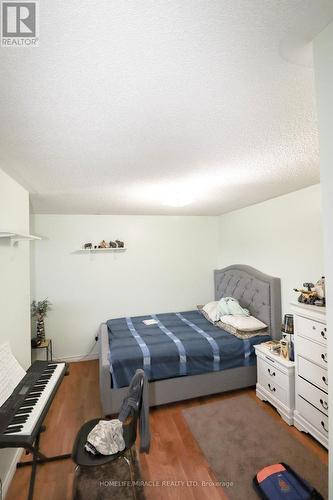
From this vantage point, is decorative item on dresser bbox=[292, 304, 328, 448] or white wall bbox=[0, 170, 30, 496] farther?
decorative item on dresser bbox=[292, 304, 328, 448]

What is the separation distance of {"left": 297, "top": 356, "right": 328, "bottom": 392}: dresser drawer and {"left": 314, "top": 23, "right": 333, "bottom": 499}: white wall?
64.8 inches

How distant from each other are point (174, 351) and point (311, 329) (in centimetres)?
145

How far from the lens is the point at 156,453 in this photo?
6.84 feet

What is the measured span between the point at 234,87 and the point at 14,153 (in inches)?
57.5

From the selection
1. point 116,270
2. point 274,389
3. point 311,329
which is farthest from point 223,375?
point 116,270

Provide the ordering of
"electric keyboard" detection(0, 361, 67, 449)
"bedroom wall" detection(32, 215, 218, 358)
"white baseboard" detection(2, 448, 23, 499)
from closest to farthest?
"electric keyboard" detection(0, 361, 67, 449) → "white baseboard" detection(2, 448, 23, 499) → "bedroom wall" detection(32, 215, 218, 358)

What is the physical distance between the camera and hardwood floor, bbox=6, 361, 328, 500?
1749mm

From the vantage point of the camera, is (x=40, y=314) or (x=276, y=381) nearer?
(x=276, y=381)

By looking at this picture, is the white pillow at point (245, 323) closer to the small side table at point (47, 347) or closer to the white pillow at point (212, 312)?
the white pillow at point (212, 312)

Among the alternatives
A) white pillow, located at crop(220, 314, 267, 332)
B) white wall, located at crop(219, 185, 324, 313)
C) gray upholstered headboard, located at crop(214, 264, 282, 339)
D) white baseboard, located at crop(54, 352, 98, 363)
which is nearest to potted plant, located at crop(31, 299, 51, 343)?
white baseboard, located at crop(54, 352, 98, 363)

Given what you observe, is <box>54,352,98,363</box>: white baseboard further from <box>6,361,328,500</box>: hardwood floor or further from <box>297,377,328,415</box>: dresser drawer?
<box>297,377,328,415</box>: dresser drawer

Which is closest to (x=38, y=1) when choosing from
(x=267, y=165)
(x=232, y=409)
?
(x=267, y=165)

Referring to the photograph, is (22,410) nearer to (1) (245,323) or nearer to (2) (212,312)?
(1) (245,323)

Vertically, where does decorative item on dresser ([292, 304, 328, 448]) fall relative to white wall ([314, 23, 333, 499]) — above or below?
below
